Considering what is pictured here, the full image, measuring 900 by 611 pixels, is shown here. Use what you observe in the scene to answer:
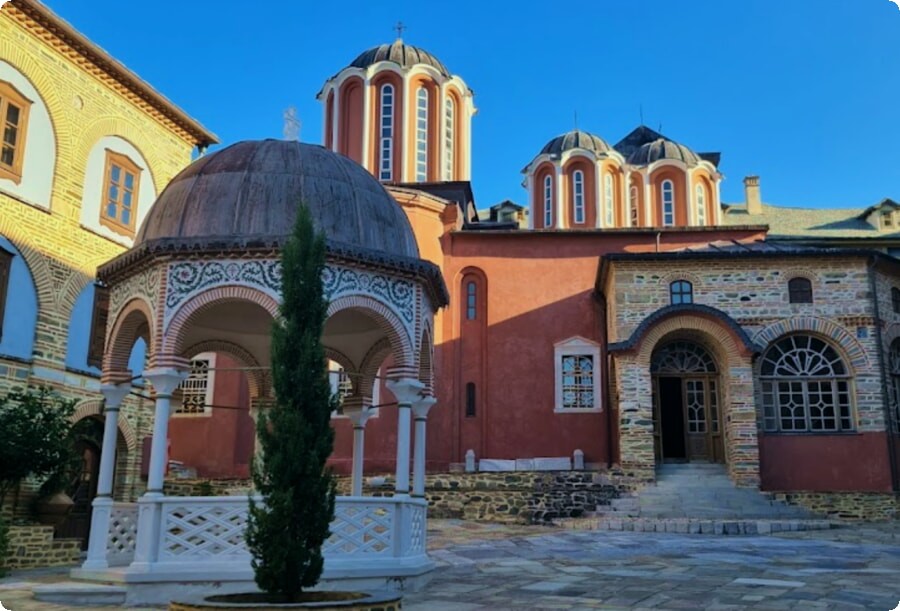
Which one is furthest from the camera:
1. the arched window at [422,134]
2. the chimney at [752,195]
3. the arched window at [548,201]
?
the chimney at [752,195]

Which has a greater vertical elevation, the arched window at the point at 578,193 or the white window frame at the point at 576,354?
the arched window at the point at 578,193

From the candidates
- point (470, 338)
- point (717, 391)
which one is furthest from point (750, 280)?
point (470, 338)

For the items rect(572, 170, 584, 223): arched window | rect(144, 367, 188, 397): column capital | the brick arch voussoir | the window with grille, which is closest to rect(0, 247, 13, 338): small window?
rect(144, 367, 188, 397): column capital

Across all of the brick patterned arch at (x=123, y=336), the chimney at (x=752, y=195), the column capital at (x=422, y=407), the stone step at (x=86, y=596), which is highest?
the chimney at (x=752, y=195)

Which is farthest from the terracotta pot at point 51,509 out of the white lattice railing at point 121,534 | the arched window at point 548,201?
the arched window at point 548,201

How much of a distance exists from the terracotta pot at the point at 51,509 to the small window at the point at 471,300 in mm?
10609

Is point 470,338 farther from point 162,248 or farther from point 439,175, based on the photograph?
point 162,248

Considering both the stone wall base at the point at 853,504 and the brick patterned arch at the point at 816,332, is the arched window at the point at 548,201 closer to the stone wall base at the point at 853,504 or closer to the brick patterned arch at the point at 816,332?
the brick patterned arch at the point at 816,332

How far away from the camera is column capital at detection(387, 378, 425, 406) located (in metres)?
9.31

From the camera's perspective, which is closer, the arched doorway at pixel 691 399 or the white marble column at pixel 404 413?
the white marble column at pixel 404 413

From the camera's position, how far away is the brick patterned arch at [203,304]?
875cm

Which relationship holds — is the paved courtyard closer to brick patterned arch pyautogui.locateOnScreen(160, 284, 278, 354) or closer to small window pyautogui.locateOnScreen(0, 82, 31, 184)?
brick patterned arch pyautogui.locateOnScreen(160, 284, 278, 354)

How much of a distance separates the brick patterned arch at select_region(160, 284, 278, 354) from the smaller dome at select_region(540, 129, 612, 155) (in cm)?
2074

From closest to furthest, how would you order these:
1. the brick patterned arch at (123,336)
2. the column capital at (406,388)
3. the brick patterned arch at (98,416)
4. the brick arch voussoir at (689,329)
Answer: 1. the column capital at (406,388)
2. the brick patterned arch at (123,336)
3. the brick patterned arch at (98,416)
4. the brick arch voussoir at (689,329)
